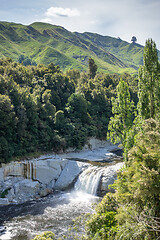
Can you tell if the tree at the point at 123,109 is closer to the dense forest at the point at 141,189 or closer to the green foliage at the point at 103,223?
the dense forest at the point at 141,189

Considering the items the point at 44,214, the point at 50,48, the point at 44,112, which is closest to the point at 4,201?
the point at 44,214

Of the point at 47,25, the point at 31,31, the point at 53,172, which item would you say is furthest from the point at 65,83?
the point at 47,25

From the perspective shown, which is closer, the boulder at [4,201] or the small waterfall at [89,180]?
the boulder at [4,201]

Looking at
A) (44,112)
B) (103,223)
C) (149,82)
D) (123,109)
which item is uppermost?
(149,82)

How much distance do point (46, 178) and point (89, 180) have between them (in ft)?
18.2

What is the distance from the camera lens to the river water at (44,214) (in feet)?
59.4

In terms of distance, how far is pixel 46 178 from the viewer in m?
28.9

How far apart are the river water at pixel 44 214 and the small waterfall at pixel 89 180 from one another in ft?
2.38

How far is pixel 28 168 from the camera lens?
92.4ft

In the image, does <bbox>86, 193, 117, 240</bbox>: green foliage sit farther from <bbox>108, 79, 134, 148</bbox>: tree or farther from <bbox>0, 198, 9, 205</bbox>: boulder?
<bbox>0, 198, 9, 205</bbox>: boulder

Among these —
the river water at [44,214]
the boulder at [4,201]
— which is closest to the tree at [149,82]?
the river water at [44,214]

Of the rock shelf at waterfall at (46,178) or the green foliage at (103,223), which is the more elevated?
the green foliage at (103,223)

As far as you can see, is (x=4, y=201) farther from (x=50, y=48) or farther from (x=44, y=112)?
(x=50, y=48)

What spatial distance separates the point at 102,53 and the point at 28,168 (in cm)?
15619
